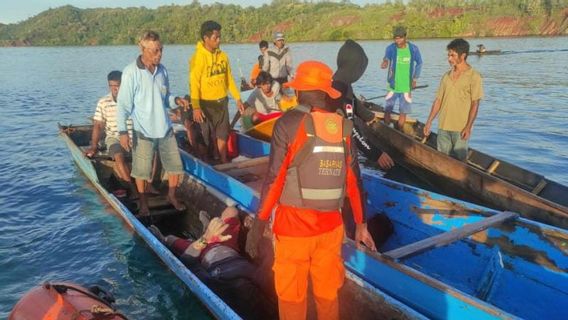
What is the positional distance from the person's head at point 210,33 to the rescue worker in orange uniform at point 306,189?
4217mm

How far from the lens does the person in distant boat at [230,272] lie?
4637mm

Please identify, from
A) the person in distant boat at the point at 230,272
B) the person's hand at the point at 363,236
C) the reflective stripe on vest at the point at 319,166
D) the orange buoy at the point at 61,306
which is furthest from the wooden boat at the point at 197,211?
the reflective stripe on vest at the point at 319,166

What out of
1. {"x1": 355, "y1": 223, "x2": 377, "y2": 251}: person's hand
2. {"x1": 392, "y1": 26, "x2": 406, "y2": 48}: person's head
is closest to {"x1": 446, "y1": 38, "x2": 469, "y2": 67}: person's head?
{"x1": 392, "y1": 26, "x2": 406, "y2": 48}: person's head

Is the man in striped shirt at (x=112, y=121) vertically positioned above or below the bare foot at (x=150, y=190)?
above

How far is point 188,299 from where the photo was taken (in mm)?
5727

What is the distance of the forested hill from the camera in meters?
59.2

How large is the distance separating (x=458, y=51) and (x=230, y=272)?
4.66 meters

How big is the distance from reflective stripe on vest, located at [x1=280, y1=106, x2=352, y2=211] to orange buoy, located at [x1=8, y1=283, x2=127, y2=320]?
169 centimetres

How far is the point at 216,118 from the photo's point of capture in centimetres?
785

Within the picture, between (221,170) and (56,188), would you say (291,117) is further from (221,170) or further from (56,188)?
(56,188)

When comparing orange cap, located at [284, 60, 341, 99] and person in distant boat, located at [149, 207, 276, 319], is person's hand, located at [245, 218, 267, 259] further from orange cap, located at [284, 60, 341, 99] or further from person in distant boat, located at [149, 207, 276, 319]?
person in distant boat, located at [149, 207, 276, 319]

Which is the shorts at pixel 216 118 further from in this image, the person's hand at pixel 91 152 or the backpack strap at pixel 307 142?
the backpack strap at pixel 307 142

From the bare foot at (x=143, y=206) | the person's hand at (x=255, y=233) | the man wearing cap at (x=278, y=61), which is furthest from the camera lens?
the man wearing cap at (x=278, y=61)

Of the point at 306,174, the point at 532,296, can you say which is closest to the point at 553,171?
the point at 532,296
